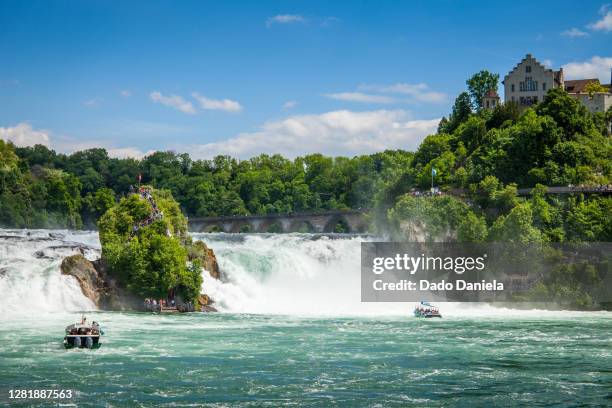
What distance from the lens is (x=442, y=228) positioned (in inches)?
3413

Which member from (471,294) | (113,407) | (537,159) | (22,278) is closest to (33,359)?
(113,407)

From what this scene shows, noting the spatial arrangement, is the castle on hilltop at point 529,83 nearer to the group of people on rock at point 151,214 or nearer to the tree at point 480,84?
the tree at point 480,84

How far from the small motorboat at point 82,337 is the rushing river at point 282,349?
545mm

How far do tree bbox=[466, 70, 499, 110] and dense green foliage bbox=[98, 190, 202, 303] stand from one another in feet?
200

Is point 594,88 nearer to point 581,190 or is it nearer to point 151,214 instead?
point 581,190

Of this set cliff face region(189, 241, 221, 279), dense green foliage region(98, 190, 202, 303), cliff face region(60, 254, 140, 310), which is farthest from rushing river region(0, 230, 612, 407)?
dense green foliage region(98, 190, 202, 303)

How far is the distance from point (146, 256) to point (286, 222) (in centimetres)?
6369

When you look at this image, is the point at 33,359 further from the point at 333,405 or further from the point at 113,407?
the point at 333,405

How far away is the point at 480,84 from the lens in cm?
12181

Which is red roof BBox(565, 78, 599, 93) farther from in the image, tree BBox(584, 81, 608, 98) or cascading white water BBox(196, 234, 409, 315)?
cascading white water BBox(196, 234, 409, 315)

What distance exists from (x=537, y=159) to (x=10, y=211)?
231ft

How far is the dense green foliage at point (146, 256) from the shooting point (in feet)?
217

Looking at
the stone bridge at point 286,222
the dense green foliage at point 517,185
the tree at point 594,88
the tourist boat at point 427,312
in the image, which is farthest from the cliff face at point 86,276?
the tree at point 594,88

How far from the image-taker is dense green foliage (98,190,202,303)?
217 feet
